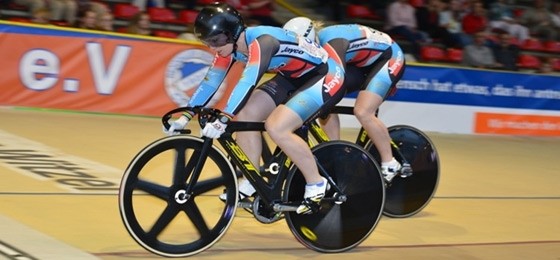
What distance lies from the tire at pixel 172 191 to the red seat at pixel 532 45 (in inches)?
498

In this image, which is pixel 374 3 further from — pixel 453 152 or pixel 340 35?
pixel 340 35

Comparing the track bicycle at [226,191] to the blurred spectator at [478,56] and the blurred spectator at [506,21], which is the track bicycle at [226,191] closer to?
the blurred spectator at [478,56]

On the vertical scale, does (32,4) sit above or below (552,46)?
above

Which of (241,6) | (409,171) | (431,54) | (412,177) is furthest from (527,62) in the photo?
(409,171)

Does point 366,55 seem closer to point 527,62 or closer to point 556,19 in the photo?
point 527,62

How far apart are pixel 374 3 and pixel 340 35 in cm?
1041

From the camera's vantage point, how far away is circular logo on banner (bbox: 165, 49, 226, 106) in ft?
39.7

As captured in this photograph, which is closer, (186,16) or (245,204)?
(245,204)

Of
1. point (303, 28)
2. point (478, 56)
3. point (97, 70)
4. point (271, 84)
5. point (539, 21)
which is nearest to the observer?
point (271, 84)

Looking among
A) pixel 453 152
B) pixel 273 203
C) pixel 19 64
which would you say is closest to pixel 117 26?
pixel 19 64

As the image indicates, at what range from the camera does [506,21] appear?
57.6 ft

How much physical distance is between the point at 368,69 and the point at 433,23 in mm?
9542

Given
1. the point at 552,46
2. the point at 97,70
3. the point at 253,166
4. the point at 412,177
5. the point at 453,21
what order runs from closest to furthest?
the point at 253,166 < the point at 412,177 < the point at 97,70 < the point at 453,21 < the point at 552,46

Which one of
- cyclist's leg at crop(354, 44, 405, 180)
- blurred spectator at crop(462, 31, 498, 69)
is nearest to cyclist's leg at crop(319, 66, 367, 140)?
cyclist's leg at crop(354, 44, 405, 180)
